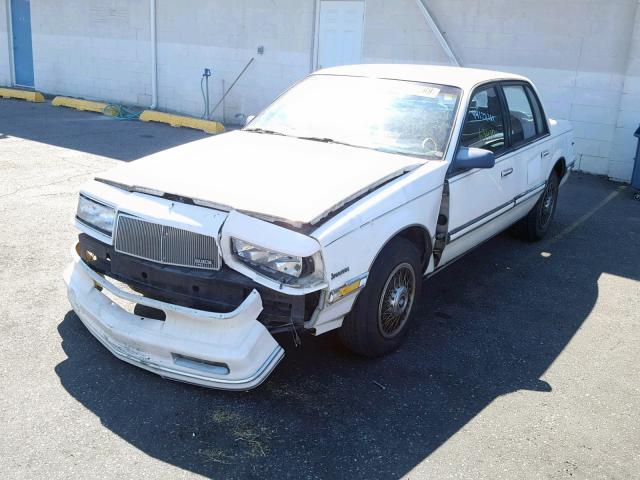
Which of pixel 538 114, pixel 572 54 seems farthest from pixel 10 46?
pixel 538 114

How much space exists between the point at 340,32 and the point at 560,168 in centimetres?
629

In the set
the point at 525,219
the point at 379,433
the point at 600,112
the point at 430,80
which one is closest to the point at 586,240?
the point at 525,219

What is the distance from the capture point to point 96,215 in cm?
394

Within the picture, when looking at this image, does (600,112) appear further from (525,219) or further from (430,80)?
(430,80)

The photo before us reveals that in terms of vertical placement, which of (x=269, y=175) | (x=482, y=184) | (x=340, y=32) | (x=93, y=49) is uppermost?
(x=340, y=32)

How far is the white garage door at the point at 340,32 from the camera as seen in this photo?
11.7 metres

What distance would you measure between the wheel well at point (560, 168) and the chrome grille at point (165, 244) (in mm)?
4385

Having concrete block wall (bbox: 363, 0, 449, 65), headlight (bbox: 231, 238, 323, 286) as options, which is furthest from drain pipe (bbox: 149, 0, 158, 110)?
headlight (bbox: 231, 238, 323, 286)

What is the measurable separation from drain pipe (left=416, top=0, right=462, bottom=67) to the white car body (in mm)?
6172

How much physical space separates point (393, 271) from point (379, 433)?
970 mm

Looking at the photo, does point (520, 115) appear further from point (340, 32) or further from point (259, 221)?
point (340, 32)

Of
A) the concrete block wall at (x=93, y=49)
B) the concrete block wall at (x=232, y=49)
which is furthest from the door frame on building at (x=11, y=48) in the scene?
the concrete block wall at (x=232, y=49)

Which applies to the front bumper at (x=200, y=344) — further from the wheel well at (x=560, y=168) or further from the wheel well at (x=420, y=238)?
the wheel well at (x=560, y=168)

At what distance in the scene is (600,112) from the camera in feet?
31.4
